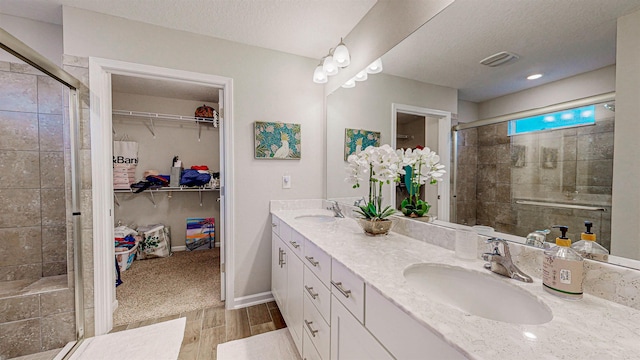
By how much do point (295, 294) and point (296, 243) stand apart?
32cm

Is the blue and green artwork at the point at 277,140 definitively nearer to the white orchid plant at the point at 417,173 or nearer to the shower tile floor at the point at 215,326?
the white orchid plant at the point at 417,173

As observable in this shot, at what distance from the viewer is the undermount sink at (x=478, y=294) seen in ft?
2.31

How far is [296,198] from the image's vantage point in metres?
2.29

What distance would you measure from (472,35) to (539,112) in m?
0.50

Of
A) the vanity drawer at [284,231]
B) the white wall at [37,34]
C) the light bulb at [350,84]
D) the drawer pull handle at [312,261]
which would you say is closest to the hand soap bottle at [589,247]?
the drawer pull handle at [312,261]

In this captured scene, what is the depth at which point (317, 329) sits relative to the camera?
1166 mm

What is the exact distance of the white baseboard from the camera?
2.07 meters

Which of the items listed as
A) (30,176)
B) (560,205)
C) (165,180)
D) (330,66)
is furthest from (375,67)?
(165,180)

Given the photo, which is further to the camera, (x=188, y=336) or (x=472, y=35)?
(x=188, y=336)

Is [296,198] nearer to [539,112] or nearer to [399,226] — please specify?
[399,226]

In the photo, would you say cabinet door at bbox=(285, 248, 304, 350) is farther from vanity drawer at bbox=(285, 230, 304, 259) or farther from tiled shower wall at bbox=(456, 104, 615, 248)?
tiled shower wall at bbox=(456, 104, 615, 248)

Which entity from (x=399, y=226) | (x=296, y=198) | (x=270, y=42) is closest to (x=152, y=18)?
(x=270, y=42)

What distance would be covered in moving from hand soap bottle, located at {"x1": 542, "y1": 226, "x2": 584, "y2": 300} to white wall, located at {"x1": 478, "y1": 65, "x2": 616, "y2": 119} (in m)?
0.49

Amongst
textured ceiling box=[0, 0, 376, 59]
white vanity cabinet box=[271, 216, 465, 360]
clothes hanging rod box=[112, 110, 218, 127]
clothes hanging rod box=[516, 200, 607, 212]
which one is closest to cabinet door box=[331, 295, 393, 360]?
white vanity cabinet box=[271, 216, 465, 360]
